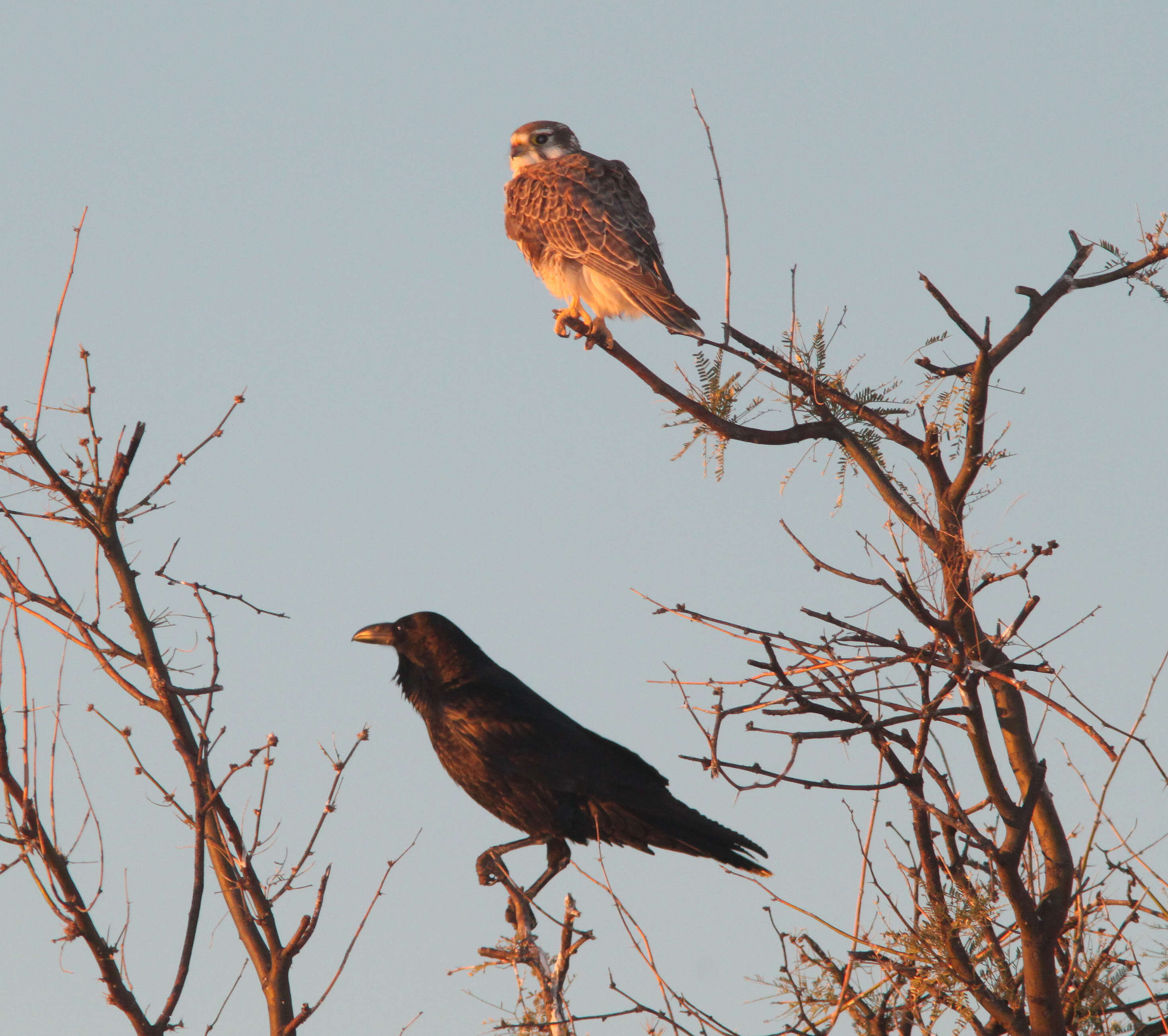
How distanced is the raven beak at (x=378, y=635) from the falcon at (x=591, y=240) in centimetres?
178

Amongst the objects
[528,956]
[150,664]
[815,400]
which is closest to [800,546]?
[815,400]

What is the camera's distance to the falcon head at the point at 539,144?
30.1 ft

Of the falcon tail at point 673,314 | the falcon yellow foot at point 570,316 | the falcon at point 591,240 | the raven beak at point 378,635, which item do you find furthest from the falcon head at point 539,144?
the raven beak at point 378,635

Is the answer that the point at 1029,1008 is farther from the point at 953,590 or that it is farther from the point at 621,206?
the point at 621,206

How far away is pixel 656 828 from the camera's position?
530cm

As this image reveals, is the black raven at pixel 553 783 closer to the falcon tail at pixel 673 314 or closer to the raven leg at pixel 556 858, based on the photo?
the raven leg at pixel 556 858

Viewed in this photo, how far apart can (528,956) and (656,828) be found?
1.37 meters

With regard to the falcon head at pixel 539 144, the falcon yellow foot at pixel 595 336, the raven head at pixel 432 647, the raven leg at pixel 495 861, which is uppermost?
the falcon head at pixel 539 144

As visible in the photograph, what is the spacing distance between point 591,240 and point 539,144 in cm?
189

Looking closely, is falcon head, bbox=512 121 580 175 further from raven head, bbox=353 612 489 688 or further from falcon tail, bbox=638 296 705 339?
raven head, bbox=353 612 489 688

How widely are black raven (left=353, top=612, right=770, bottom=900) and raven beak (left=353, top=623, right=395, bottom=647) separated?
630 mm

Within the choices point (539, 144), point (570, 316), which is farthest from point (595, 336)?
point (539, 144)

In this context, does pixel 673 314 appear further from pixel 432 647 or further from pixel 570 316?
pixel 432 647

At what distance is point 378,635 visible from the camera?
631 cm
